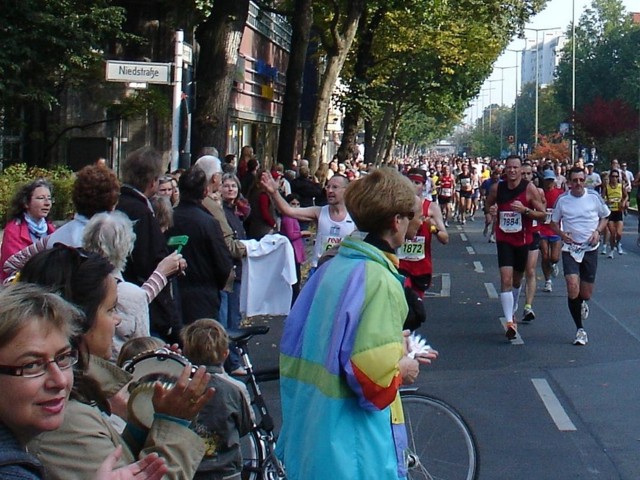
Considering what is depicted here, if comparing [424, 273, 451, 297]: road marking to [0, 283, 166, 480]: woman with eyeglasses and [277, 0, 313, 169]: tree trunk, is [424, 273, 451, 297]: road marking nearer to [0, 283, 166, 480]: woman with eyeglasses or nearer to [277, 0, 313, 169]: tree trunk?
[277, 0, 313, 169]: tree trunk

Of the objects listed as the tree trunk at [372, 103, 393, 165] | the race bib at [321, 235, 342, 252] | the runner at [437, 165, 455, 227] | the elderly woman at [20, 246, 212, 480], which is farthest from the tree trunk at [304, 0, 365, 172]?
the elderly woman at [20, 246, 212, 480]

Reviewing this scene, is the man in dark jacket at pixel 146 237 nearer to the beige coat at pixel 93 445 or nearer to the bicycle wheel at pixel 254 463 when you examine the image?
the bicycle wheel at pixel 254 463

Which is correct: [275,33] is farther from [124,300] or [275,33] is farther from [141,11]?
[124,300]

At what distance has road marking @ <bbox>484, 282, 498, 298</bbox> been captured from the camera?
16777mm

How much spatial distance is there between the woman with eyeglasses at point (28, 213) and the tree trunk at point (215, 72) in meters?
9.63

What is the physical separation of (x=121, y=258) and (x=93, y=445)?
288 cm

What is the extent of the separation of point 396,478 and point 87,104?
2463cm

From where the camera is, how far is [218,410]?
5.57 m

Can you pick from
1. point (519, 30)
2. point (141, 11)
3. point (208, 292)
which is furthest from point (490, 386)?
point (519, 30)

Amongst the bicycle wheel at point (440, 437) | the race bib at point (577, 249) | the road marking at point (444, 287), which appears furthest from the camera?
the road marking at point (444, 287)

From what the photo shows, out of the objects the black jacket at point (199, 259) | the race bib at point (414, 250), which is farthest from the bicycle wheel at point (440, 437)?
the race bib at point (414, 250)

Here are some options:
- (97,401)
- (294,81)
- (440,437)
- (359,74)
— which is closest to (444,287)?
(440,437)

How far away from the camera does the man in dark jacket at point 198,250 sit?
338 inches

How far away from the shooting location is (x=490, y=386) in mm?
10062
